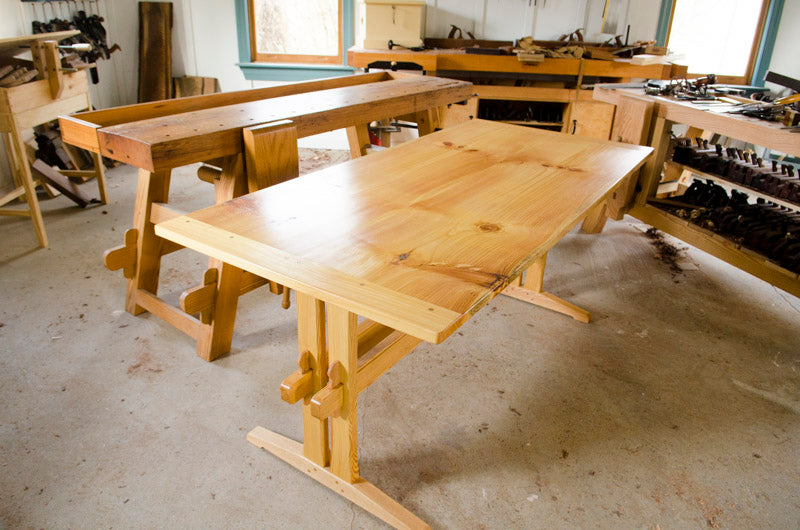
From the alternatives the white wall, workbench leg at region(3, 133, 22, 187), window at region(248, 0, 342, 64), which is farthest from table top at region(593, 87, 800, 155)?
workbench leg at region(3, 133, 22, 187)

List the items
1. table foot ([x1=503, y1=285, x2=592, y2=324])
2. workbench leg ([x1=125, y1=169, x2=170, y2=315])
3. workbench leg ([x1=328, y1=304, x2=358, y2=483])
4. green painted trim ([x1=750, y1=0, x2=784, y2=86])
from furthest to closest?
green painted trim ([x1=750, y1=0, x2=784, y2=86])
table foot ([x1=503, y1=285, x2=592, y2=324])
workbench leg ([x1=125, y1=169, x2=170, y2=315])
workbench leg ([x1=328, y1=304, x2=358, y2=483])

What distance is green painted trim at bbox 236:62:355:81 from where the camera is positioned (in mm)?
4980

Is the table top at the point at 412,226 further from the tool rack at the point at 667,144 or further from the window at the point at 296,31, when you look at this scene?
the window at the point at 296,31

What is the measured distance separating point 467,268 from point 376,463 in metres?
0.90

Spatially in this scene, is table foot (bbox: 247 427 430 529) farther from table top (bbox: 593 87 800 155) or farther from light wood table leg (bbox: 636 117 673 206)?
light wood table leg (bbox: 636 117 673 206)

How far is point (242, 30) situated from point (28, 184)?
2780mm

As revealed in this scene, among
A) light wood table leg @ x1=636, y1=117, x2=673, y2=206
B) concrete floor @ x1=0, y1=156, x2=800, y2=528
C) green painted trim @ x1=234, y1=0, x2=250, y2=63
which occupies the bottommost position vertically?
concrete floor @ x1=0, y1=156, x2=800, y2=528

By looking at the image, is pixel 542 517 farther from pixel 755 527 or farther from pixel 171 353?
pixel 171 353

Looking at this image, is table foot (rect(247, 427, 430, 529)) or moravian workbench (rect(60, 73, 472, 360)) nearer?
table foot (rect(247, 427, 430, 529))

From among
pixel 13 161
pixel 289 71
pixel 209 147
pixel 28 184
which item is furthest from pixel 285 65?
pixel 209 147

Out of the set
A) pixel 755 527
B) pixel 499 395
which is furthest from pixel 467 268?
pixel 755 527

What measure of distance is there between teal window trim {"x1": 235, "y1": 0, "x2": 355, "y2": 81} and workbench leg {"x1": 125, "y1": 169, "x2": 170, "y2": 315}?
118 inches

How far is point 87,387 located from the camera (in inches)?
79.7

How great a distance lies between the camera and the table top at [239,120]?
1.71 metres
